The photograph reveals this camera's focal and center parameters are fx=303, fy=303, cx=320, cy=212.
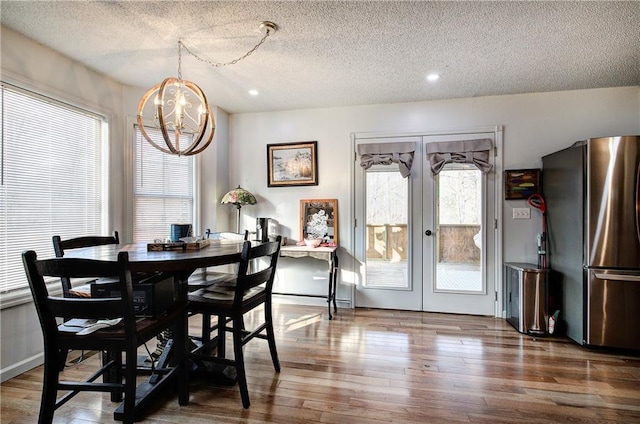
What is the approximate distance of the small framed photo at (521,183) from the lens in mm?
3342

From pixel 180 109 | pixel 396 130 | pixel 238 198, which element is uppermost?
pixel 396 130

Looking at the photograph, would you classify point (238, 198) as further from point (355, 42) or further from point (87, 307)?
point (87, 307)

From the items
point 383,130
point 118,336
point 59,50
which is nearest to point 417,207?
point 383,130

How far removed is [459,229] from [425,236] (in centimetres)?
40

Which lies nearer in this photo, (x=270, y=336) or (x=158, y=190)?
(x=270, y=336)

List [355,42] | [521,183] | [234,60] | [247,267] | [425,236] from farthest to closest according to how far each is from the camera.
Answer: [425,236] < [521,183] < [234,60] < [355,42] < [247,267]

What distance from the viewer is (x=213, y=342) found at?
2230 millimetres

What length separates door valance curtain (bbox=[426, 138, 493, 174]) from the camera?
3451mm

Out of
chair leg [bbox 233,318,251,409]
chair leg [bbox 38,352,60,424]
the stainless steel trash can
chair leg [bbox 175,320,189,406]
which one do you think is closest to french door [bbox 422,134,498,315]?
the stainless steel trash can

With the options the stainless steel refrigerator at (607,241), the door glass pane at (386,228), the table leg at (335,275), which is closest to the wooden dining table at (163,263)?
the table leg at (335,275)

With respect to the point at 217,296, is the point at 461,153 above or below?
above

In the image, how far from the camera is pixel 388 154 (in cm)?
370

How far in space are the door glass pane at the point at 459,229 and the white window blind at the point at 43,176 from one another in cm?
366

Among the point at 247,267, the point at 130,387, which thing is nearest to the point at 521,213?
the point at 247,267
